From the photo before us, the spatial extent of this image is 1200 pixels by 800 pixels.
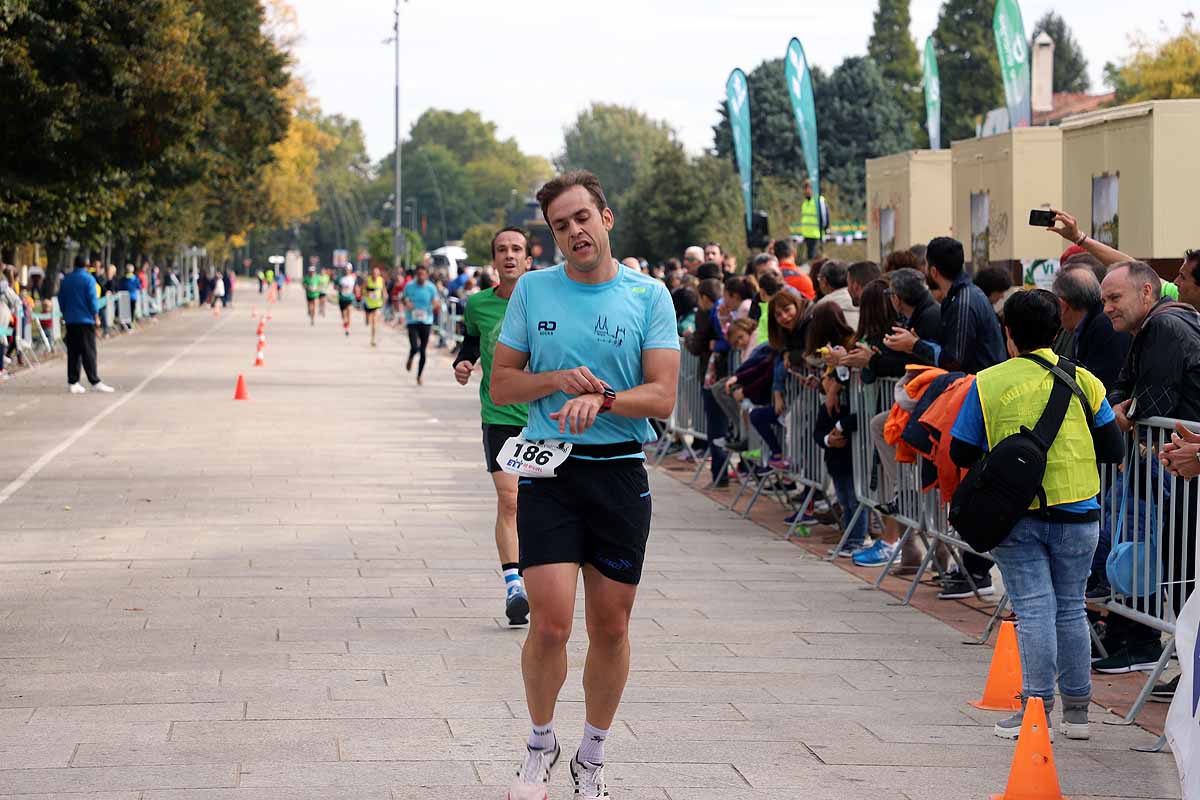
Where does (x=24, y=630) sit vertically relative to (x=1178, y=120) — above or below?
below

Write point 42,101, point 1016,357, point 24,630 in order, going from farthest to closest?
1. point 42,101
2. point 24,630
3. point 1016,357

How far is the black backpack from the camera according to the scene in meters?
6.26

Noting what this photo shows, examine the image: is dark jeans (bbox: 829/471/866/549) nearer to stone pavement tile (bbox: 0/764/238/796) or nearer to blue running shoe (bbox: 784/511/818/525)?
blue running shoe (bbox: 784/511/818/525)

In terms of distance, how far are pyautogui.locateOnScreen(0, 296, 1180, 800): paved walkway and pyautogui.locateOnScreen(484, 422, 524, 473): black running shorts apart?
0.81 meters

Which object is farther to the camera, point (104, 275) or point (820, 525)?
point (104, 275)

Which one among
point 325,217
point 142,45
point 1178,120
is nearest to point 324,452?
point 1178,120

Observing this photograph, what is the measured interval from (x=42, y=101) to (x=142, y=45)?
282 cm

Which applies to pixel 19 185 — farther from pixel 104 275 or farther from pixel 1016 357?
pixel 104 275

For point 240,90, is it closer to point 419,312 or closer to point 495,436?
point 419,312

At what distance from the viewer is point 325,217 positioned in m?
189

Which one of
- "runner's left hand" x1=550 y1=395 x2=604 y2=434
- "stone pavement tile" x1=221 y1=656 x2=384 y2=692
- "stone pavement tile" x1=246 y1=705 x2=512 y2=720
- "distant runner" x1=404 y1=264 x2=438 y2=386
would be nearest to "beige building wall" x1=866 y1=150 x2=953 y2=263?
"distant runner" x1=404 y1=264 x2=438 y2=386

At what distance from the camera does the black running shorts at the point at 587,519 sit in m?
5.26

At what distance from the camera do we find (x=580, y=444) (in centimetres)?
528

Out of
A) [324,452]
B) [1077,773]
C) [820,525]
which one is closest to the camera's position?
[1077,773]
